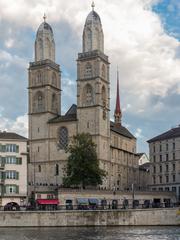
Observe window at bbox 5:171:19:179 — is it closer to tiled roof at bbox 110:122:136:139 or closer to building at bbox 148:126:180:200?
building at bbox 148:126:180:200

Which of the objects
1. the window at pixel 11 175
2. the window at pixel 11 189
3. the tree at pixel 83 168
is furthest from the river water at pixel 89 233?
the tree at pixel 83 168

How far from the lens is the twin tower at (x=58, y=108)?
5276 inches

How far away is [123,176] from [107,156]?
51.5ft

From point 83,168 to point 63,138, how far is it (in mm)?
23094

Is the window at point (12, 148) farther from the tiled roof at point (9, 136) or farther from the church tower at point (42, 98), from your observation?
the church tower at point (42, 98)

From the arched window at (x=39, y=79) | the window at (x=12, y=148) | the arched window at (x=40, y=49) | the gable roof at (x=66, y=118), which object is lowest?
the window at (x=12, y=148)

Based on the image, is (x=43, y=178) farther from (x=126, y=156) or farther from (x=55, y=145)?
(x=126, y=156)

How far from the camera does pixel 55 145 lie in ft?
449

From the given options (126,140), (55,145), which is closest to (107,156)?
(55,145)

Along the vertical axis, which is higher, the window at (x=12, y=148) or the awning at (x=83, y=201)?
the window at (x=12, y=148)

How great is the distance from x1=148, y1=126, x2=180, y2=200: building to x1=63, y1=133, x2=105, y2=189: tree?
27.9 meters

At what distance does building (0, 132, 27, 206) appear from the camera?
103312mm

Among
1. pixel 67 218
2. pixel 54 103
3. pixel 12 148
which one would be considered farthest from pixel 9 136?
pixel 54 103

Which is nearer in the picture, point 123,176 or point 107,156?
point 107,156
